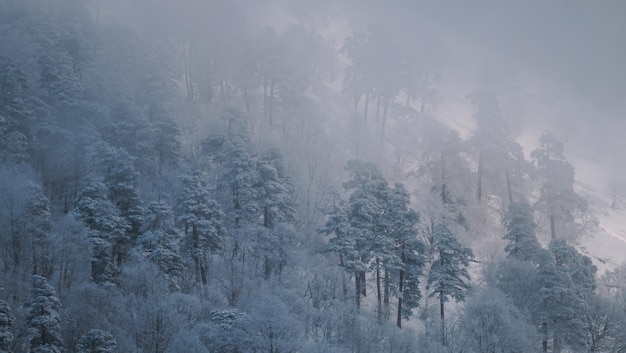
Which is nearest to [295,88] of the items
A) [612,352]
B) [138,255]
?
[138,255]

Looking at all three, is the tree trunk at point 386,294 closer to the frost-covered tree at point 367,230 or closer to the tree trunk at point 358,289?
the frost-covered tree at point 367,230

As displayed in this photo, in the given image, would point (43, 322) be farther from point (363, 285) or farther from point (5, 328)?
point (363, 285)

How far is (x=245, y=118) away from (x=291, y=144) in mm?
7706

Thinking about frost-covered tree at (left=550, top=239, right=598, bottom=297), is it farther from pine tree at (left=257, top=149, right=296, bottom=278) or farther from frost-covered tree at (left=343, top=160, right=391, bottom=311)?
pine tree at (left=257, top=149, right=296, bottom=278)

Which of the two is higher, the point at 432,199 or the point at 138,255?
the point at 432,199

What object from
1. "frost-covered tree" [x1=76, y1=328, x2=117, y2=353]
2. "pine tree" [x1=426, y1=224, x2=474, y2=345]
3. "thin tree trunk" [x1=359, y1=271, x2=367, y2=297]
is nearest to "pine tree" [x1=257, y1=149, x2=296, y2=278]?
"thin tree trunk" [x1=359, y1=271, x2=367, y2=297]

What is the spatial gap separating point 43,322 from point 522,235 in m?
42.0

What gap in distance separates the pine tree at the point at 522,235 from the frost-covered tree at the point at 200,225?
2904 cm

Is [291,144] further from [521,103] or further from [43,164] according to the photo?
[521,103]

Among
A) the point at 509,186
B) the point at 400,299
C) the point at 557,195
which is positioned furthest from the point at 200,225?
the point at 557,195

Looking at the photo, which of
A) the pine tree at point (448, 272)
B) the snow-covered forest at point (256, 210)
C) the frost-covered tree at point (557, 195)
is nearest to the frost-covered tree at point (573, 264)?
the snow-covered forest at point (256, 210)

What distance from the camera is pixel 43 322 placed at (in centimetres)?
2081

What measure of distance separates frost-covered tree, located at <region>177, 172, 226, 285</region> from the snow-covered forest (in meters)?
0.17

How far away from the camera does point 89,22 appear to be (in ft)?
225
